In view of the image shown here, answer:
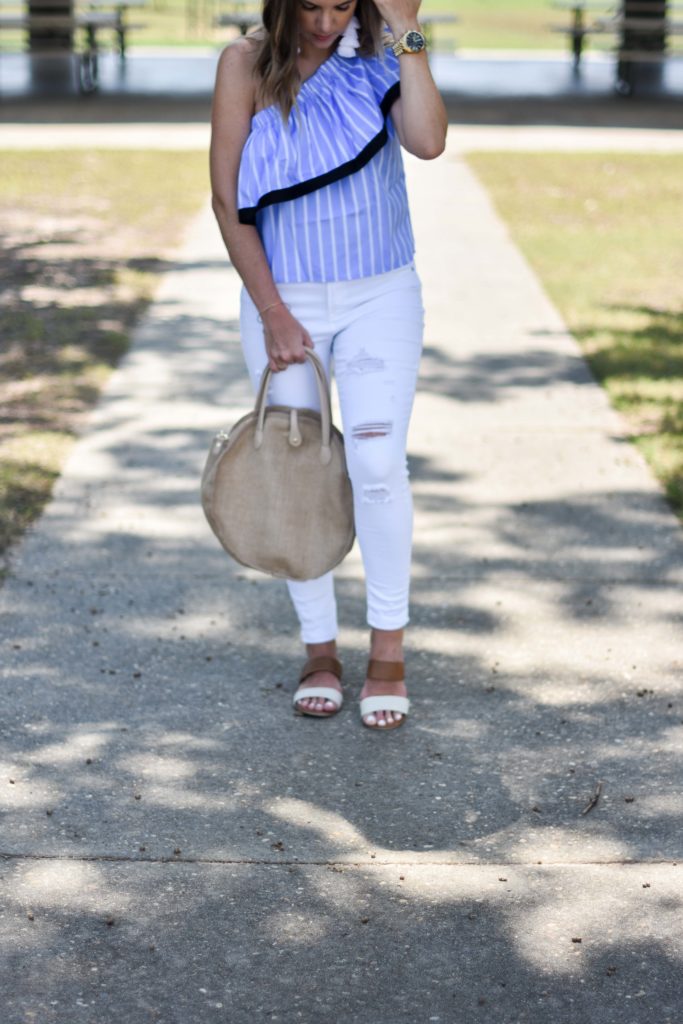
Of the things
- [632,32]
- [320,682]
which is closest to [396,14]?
[320,682]

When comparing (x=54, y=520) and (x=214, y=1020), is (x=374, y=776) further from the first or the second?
(x=54, y=520)

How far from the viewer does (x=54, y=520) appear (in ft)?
18.4

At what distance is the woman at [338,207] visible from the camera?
366cm

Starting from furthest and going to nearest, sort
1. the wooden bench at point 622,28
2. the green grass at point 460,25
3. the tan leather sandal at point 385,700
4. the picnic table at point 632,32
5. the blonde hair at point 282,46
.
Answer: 1. the green grass at point 460,25
2. the picnic table at point 632,32
3. the wooden bench at point 622,28
4. the tan leather sandal at point 385,700
5. the blonde hair at point 282,46

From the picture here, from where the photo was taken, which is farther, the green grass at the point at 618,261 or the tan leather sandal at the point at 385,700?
the green grass at the point at 618,261

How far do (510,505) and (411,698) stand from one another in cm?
166

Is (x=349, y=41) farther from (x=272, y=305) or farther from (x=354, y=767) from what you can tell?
(x=354, y=767)

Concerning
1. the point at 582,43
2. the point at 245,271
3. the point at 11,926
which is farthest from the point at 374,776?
the point at 582,43

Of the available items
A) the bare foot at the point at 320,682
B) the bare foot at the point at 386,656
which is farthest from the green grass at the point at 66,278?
the bare foot at the point at 386,656

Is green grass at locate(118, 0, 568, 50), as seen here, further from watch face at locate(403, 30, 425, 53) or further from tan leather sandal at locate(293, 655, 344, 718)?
watch face at locate(403, 30, 425, 53)

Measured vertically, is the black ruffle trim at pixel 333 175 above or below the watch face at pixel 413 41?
below

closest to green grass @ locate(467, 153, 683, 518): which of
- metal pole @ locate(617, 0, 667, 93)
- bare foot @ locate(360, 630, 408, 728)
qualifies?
bare foot @ locate(360, 630, 408, 728)

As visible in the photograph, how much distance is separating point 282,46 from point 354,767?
1731mm

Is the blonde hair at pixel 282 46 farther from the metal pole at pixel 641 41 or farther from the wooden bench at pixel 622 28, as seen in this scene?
the metal pole at pixel 641 41
